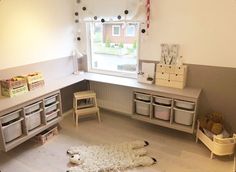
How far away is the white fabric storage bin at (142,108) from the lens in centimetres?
290

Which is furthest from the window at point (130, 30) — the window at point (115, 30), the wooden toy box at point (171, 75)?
the wooden toy box at point (171, 75)

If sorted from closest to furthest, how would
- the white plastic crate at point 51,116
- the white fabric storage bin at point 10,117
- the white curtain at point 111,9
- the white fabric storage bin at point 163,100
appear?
the white fabric storage bin at point 10,117
the white fabric storage bin at point 163,100
the white plastic crate at point 51,116
the white curtain at point 111,9

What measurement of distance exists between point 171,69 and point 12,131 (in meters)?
2.18

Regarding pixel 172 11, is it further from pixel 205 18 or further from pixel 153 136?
pixel 153 136

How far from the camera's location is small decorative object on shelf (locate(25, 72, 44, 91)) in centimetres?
274

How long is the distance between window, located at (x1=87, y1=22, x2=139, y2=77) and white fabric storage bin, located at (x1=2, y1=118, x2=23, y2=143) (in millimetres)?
1692

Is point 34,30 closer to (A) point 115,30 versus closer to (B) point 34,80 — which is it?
(B) point 34,80

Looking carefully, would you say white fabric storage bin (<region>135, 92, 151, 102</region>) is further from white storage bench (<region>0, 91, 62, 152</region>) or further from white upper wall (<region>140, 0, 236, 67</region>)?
white storage bench (<region>0, 91, 62, 152</region>)

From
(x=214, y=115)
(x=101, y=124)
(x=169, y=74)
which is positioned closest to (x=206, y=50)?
(x=169, y=74)

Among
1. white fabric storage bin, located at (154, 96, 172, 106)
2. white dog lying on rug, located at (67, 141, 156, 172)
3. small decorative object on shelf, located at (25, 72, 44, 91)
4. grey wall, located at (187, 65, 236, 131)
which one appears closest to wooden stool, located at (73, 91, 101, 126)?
small decorative object on shelf, located at (25, 72, 44, 91)

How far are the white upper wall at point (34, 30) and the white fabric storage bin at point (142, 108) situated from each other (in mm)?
1525

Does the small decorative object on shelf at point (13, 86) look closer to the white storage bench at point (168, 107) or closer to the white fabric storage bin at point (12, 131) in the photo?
the white fabric storage bin at point (12, 131)

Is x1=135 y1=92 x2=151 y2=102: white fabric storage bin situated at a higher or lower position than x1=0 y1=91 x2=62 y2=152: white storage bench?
higher

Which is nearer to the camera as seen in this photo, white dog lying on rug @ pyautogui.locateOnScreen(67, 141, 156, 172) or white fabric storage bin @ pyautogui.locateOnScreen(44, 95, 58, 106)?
white dog lying on rug @ pyautogui.locateOnScreen(67, 141, 156, 172)
